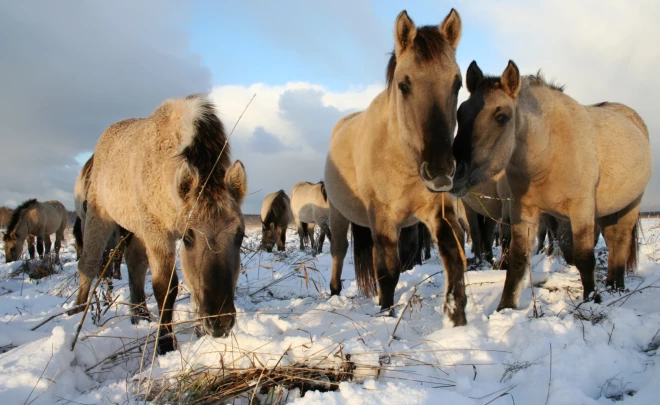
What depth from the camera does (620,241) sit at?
5832mm

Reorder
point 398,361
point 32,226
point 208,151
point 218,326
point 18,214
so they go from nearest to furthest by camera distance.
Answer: point 398,361, point 218,326, point 208,151, point 18,214, point 32,226

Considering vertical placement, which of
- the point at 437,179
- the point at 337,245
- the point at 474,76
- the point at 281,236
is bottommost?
the point at 281,236

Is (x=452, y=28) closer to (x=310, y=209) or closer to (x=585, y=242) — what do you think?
(x=585, y=242)

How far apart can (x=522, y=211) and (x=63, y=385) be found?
446 cm

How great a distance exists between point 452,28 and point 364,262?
144 inches

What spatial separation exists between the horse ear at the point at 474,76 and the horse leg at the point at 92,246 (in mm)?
4815

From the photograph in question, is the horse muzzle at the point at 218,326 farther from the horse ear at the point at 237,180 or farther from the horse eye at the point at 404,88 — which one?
the horse eye at the point at 404,88

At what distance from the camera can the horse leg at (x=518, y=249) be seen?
4367mm

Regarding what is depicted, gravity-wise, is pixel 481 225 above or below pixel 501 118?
below

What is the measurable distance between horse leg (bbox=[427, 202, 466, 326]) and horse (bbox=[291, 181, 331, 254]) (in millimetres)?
14685

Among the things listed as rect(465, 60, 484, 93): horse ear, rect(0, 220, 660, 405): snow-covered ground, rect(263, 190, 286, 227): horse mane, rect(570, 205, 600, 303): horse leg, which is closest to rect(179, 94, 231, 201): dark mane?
rect(0, 220, 660, 405): snow-covered ground

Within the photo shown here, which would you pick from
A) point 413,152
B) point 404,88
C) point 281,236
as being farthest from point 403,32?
point 281,236

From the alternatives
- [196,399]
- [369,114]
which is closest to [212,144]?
[369,114]

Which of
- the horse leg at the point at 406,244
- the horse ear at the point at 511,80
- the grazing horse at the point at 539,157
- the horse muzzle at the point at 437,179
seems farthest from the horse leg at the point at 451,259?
the horse leg at the point at 406,244
